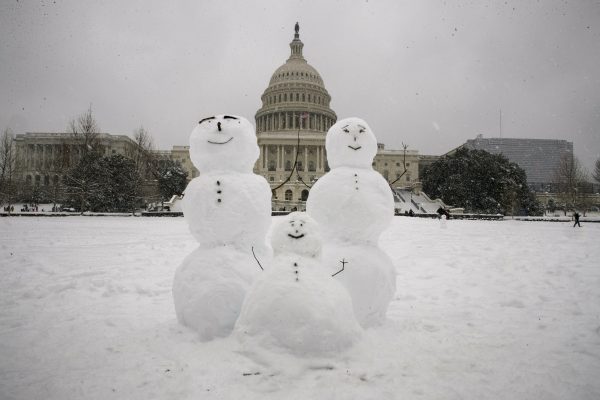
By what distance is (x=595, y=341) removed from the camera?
3.85m

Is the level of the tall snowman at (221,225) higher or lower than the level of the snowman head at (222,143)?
lower

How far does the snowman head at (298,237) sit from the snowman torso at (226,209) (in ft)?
1.72

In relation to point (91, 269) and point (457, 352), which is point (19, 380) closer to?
point (457, 352)

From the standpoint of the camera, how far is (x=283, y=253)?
3.33 meters

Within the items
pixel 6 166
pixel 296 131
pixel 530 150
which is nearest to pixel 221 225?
pixel 6 166

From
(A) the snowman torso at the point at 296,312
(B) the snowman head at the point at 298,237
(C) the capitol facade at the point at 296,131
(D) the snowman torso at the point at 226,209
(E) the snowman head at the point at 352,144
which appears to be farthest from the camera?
(C) the capitol facade at the point at 296,131

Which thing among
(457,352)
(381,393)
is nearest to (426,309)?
(457,352)

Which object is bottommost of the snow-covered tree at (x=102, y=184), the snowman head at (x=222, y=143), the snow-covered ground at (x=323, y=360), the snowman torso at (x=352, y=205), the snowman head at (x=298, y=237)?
the snow-covered ground at (x=323, y=360)

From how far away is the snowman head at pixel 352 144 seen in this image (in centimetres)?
413

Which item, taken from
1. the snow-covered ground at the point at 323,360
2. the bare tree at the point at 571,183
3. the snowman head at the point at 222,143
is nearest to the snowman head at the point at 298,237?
the snow-covered ground at the point at 323,360

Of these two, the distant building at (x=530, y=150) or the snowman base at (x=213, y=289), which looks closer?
the snowman base at (x=213, y=289)

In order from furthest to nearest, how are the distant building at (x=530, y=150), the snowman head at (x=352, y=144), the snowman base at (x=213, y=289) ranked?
1. the distant building at (x=530, y=150)
2. the snowman head at (x=352, y=144)
3. the snowman base at (x=213, y=289)

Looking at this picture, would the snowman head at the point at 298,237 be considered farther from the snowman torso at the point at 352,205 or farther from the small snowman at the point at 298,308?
the snowman torso at the point at 352,205

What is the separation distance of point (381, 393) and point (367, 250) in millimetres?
1558
